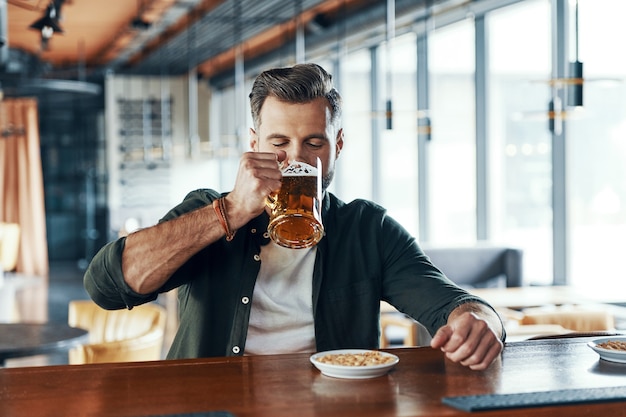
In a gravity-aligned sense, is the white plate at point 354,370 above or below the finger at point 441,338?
below

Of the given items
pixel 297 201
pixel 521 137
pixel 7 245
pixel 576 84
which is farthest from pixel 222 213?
pixel 7 245

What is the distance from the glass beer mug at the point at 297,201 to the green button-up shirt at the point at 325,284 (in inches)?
11.7

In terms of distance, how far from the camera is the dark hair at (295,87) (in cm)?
233

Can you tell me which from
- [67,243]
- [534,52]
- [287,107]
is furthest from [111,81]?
[287,107]

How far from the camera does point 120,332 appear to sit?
4.52 metres

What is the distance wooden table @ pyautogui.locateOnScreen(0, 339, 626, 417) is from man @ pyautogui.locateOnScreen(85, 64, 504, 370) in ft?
0.94

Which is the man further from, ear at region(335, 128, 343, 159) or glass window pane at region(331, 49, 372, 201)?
glass window pane at region(331, 49, 372, 201)

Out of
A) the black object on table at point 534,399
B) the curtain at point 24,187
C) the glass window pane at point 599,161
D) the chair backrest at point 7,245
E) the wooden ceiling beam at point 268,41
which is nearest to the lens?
the black object on table at point 534,399

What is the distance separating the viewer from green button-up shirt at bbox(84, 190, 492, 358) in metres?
2.29

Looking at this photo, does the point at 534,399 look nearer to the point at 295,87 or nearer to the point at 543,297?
the point at 295,87

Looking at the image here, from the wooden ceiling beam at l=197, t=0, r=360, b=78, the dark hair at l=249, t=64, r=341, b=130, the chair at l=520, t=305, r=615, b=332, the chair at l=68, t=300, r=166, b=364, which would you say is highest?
the wooden ceiling beam at l=197, t=0, r=360, b=78

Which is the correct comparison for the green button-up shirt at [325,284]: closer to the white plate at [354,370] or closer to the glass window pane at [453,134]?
the white plate at [354,370]

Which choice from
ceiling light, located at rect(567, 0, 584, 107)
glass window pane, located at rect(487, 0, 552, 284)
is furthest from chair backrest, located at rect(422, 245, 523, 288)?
ceiling light, located at rect(567, 0, 584, 107)

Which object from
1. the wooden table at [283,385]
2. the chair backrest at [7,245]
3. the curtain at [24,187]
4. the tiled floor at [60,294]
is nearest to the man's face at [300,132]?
the wooden table at [283,385]
